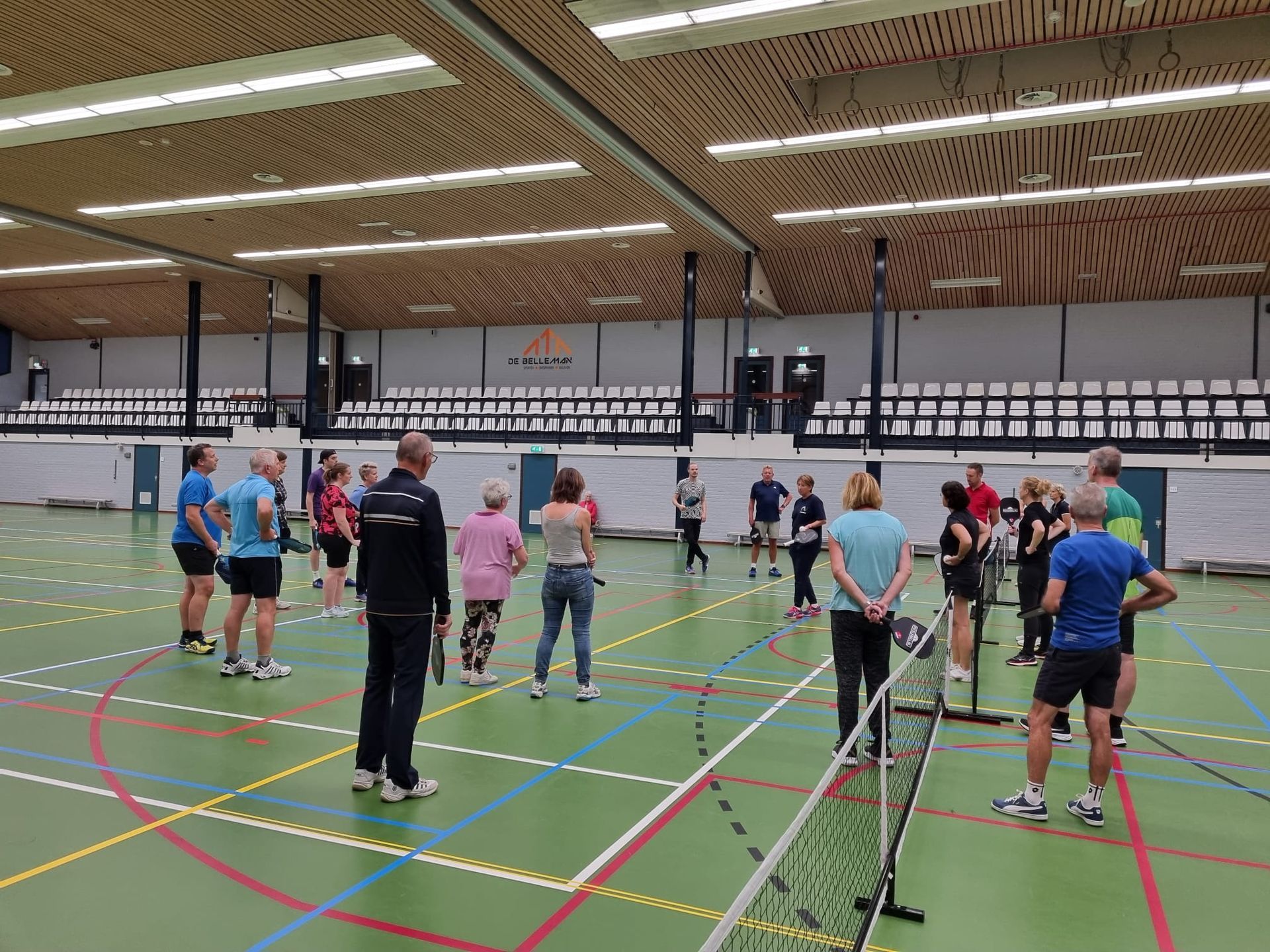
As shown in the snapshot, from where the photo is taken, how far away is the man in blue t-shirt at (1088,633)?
14.7 feet

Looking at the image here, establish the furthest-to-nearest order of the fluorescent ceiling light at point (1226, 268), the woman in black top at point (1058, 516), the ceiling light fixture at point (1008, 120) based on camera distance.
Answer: the fluorescent ceiling light at point (1226, 268) → the ceiling light fixture at point (1008, 120) → the woman in black top at point (1058, 516)

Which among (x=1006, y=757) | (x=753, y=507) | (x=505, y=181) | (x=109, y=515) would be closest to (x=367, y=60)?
(x=505, y=181)

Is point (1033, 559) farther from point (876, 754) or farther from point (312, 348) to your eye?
point (312, 348)

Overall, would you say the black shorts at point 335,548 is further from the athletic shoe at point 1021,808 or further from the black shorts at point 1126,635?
the black shorts at point 1126,635

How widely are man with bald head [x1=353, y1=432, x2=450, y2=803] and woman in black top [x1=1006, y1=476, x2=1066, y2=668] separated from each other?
6.02 metres

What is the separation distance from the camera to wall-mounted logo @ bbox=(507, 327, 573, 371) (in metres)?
28.2

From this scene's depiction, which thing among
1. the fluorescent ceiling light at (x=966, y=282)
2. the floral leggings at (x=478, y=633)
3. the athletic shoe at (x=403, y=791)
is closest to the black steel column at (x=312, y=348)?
the fluorescent ceiling light at (x=966, y=282)

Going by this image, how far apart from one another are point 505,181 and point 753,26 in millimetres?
7273

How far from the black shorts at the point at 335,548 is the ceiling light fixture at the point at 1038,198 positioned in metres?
12.3

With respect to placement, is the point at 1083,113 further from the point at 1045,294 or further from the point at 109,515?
the point at 109,515

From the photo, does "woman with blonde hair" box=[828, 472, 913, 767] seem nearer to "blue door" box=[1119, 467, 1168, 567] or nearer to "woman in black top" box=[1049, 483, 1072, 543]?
"woman in black top" box=[1049, 483, 1072, 543]

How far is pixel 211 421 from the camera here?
29.5 meters

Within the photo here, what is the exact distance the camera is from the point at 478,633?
7.32m

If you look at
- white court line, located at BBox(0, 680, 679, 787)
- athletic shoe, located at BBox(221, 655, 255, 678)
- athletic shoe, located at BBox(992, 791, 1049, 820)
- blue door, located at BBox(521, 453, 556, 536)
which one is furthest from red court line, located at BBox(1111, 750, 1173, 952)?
blue door, located at BBox(521, 453, 556, 536)
